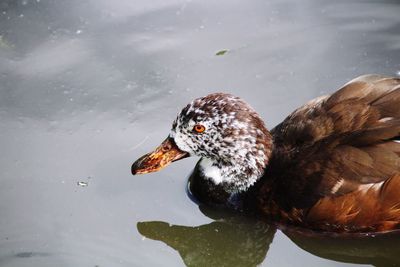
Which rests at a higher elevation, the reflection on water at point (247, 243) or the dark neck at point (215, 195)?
the dark neck at point (215, 195)

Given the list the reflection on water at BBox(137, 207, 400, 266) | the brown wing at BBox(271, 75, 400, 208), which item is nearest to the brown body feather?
the brown wing at BBox(271, 75, 400, 208)

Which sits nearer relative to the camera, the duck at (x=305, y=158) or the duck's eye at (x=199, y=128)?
the duck at (x=305, y=158)

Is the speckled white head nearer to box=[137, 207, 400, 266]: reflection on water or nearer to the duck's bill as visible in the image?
the duck's bill

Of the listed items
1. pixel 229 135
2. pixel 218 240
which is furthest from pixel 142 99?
pixel 218 240

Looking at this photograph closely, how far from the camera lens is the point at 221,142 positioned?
5723 mm

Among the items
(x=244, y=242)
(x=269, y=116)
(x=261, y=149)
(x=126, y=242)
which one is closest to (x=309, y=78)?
(x=269, y=116)

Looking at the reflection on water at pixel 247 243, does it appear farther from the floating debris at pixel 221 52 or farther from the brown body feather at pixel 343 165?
the floating debris at pixel 221 52

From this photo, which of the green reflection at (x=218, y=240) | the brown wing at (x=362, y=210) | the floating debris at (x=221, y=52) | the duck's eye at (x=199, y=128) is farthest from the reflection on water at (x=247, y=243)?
the floating debris at (x=221, y=52)

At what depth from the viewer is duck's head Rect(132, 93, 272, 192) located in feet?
18.5

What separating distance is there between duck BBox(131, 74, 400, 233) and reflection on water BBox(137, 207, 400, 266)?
0.09m

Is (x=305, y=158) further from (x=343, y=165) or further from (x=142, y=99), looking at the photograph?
(x=142, y=99)

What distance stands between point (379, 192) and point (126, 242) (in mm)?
1811

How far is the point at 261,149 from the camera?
18.7 ft

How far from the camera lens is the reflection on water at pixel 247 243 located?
5.43 metres
